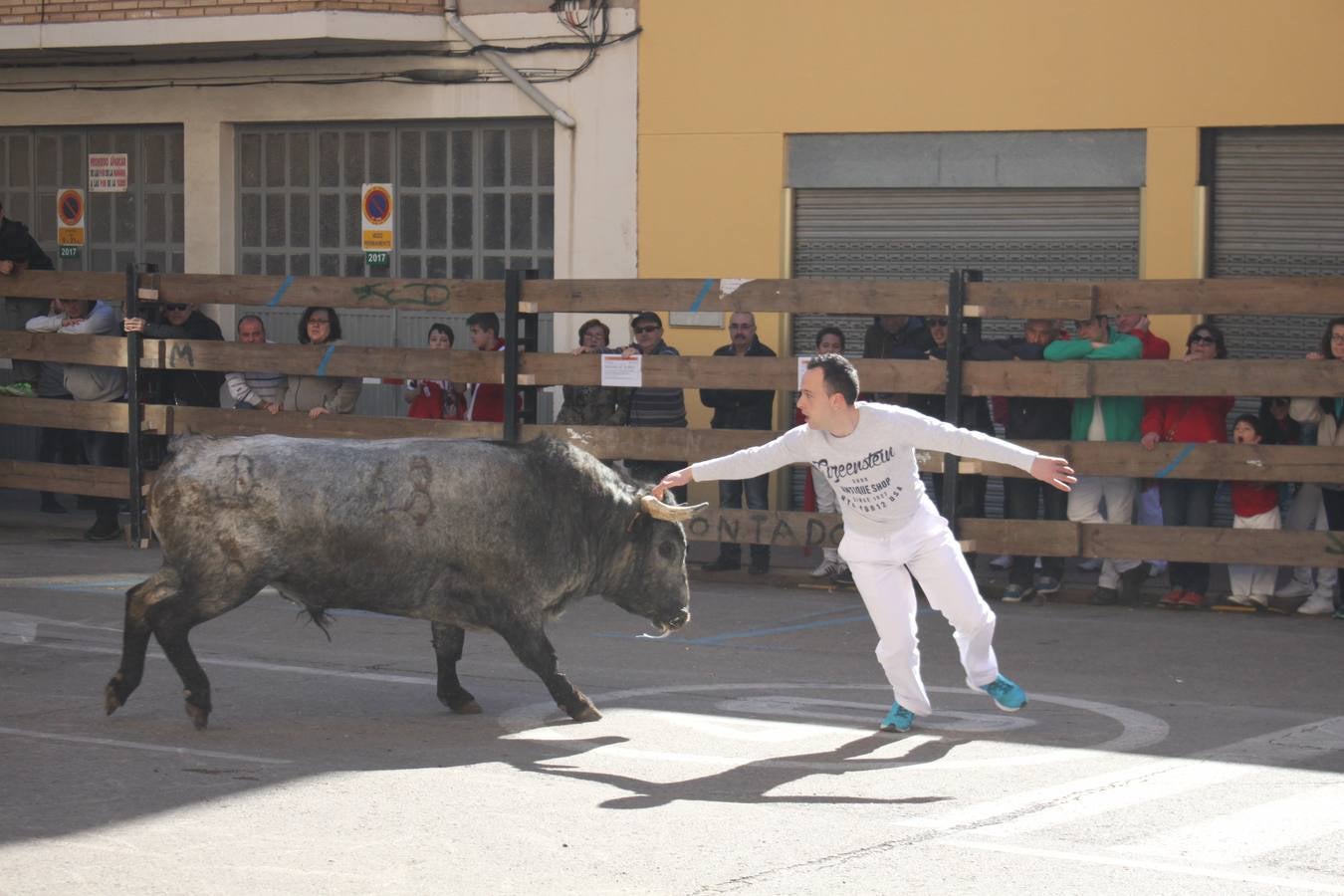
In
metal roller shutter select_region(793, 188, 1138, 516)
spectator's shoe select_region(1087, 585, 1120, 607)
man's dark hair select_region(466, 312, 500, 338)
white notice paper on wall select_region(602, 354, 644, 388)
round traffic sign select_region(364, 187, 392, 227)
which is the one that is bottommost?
spectator's shoe select_region(1087, 585, 1120, 607)

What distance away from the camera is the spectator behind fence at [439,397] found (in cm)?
1511

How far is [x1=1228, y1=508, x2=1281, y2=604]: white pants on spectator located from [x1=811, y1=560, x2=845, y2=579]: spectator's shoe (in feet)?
8.80

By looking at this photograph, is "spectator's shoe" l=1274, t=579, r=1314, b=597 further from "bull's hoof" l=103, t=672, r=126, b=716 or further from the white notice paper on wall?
"bull's hoof" l=103, t=672, r=126, b=716

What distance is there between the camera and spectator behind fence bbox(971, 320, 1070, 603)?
43.5 ft

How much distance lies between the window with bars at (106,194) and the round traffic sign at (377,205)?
224cm

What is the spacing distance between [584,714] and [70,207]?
13.5m

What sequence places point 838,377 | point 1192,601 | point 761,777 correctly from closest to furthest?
point 761,777 < point 838,377 < point 1192,601

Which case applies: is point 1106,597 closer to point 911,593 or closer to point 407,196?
point 911,593

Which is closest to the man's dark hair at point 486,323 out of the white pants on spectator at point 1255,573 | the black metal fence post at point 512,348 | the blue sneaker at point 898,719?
the black metal fence post at point 512,348

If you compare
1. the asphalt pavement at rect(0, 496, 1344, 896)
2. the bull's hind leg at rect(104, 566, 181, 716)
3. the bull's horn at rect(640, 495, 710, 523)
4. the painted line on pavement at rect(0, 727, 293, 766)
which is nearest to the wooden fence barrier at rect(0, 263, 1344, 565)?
the asphalt pavement at rect(0, 496, 1344, 896)

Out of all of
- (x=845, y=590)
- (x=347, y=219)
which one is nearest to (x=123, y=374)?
(x=347, y=219)

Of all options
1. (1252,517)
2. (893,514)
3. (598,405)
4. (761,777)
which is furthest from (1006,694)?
(598,405)

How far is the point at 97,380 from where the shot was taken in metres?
16.1

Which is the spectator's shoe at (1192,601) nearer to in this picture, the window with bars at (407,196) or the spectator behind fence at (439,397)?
the spectator behind fence at (439,397)
